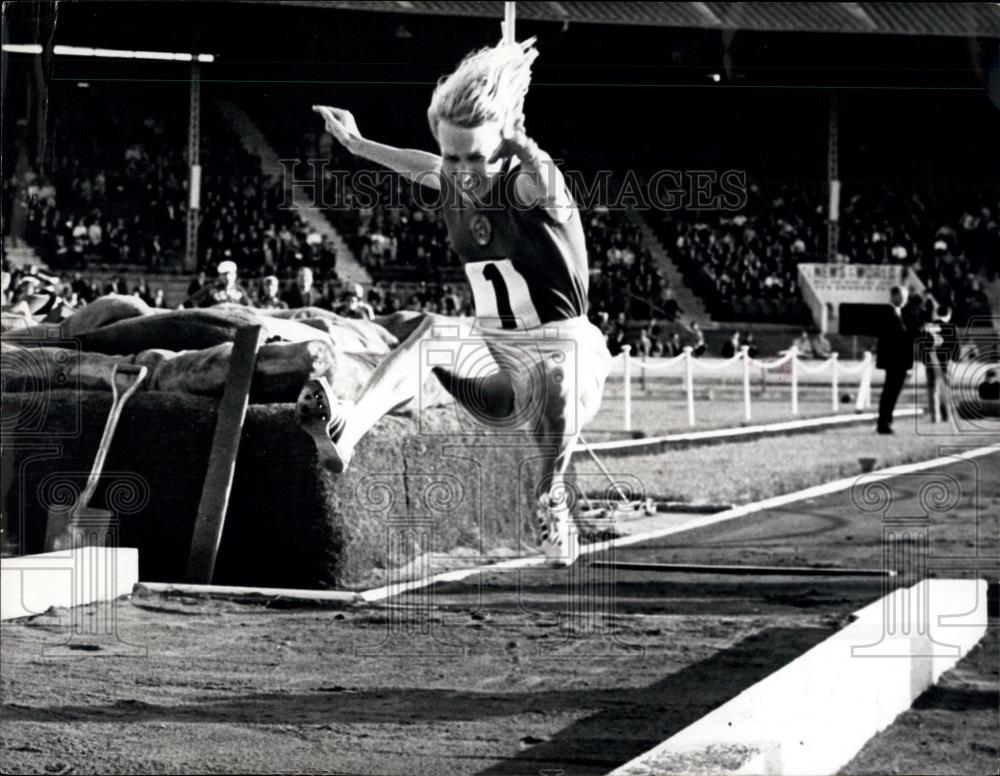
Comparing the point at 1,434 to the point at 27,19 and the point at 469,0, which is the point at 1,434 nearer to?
the point at 27,19

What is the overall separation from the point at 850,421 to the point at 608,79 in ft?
7.08

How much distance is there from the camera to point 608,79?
16.1 feet

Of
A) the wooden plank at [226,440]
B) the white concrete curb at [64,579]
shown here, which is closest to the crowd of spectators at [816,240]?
the wooden plank at [226,440]

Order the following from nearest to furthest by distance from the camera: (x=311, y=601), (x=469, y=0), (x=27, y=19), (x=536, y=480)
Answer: (x=27, y=19) < (x=536, y=480) < (x=469, y=0) < (x=311, y=601)

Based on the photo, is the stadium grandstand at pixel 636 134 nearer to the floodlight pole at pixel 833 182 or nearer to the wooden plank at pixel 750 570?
the floodlight pole at pixel 833 182

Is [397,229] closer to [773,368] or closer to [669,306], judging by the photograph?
[669,306]

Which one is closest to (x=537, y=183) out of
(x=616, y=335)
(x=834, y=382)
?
(x=616, y=335)

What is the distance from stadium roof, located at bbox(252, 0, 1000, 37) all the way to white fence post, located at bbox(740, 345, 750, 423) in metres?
1.24

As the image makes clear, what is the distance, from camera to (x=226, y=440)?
6281 mm

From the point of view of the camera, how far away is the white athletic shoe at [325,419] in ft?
11.9

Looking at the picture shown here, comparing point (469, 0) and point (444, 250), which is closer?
point (444, 250)

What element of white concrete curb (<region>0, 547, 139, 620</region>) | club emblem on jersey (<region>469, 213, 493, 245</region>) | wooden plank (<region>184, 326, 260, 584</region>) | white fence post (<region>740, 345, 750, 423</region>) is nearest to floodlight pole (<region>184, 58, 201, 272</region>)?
wooden plank (<region>184, 326, 260, 584</region>)

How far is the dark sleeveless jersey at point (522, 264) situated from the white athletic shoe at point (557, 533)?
1.07 m

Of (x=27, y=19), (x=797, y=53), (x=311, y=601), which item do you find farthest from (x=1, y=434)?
(x=797, y=53)
